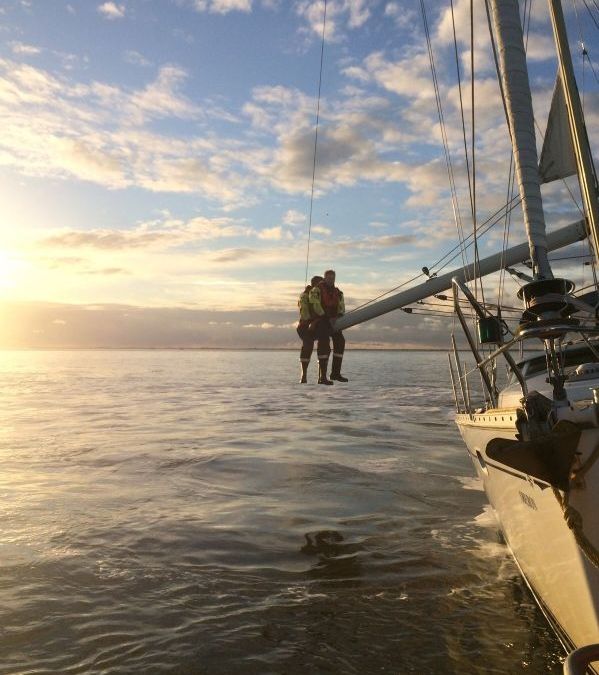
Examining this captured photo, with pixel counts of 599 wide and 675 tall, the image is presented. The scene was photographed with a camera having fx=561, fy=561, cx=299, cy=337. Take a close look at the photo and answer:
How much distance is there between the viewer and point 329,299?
11750 mm

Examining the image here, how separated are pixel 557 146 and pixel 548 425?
1050 cm

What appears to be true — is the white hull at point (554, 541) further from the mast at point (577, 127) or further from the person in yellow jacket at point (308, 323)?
the person in yellow jacket at point (308, 323)

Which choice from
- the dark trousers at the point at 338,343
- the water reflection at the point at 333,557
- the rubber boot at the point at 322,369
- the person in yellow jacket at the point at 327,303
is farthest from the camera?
the dark trousers at the point at 338,343

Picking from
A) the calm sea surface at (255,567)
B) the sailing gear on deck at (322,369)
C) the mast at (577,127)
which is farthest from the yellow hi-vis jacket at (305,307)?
the mast at (577,127)

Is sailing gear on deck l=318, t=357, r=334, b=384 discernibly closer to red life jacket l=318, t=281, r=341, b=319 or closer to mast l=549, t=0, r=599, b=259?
red life jacket l=318, t=281, r=341, b=319

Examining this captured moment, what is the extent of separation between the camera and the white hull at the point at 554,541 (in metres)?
3.83

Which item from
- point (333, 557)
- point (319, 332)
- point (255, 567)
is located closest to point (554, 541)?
point (333, 557)

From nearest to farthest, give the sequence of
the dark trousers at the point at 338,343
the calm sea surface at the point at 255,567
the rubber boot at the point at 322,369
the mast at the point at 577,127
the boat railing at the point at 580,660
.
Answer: the boat railing at the point at 580,660 → the mast at the point at 577,127 → the calm sea surface at the point at 255,567 → the rubber boot at the point at 322,369 → the dark trousers at the point at 338,343

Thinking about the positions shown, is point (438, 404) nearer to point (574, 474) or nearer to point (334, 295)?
point (334, 295)

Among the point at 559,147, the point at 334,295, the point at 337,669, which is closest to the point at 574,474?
the point at 337,669

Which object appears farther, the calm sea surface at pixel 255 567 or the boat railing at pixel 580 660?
the calm sea surface at pixel 255 567

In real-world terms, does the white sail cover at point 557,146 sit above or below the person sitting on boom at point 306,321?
above

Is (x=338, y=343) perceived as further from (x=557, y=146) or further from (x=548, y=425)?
(x=548, y=425)

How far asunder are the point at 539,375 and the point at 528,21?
23.6 ft
